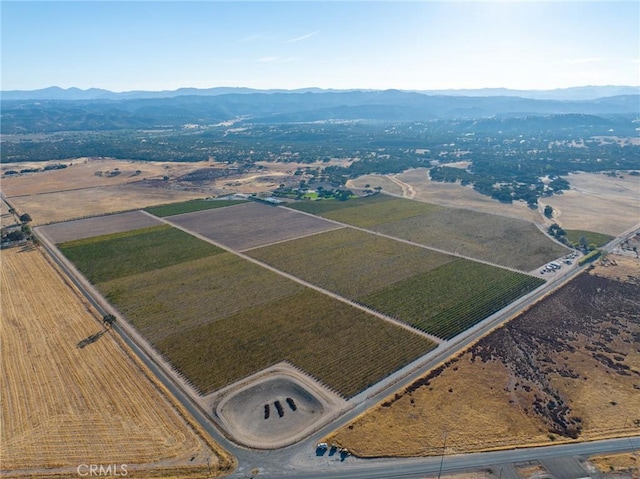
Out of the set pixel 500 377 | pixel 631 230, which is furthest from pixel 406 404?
pixel 631 230

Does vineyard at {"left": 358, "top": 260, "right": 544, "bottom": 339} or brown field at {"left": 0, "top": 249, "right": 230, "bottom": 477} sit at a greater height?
vineyard at {"left": 358, "top": 260, "right": 544, "bottom": 339}

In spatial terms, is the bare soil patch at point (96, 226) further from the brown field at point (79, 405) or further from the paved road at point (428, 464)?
the paved road at point (428, 464)

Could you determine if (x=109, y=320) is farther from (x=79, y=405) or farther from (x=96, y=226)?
(x=96, y=226)

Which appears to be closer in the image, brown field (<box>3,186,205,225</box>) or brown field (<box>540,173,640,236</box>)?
brown field (<box>540,173,640,236</box>)

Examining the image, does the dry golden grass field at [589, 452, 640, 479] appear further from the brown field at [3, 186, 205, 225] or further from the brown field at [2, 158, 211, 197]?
the brown field at [2, 158, 211, 197]

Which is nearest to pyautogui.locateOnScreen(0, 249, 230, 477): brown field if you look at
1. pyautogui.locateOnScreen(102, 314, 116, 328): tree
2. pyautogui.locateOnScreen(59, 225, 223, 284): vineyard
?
pyautogui.locateOnScreen(102, 314, 116, 328): tree

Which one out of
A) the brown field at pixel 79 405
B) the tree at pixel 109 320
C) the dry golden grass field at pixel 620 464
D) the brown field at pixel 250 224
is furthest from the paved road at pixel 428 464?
the brown field at pixel 250 224
